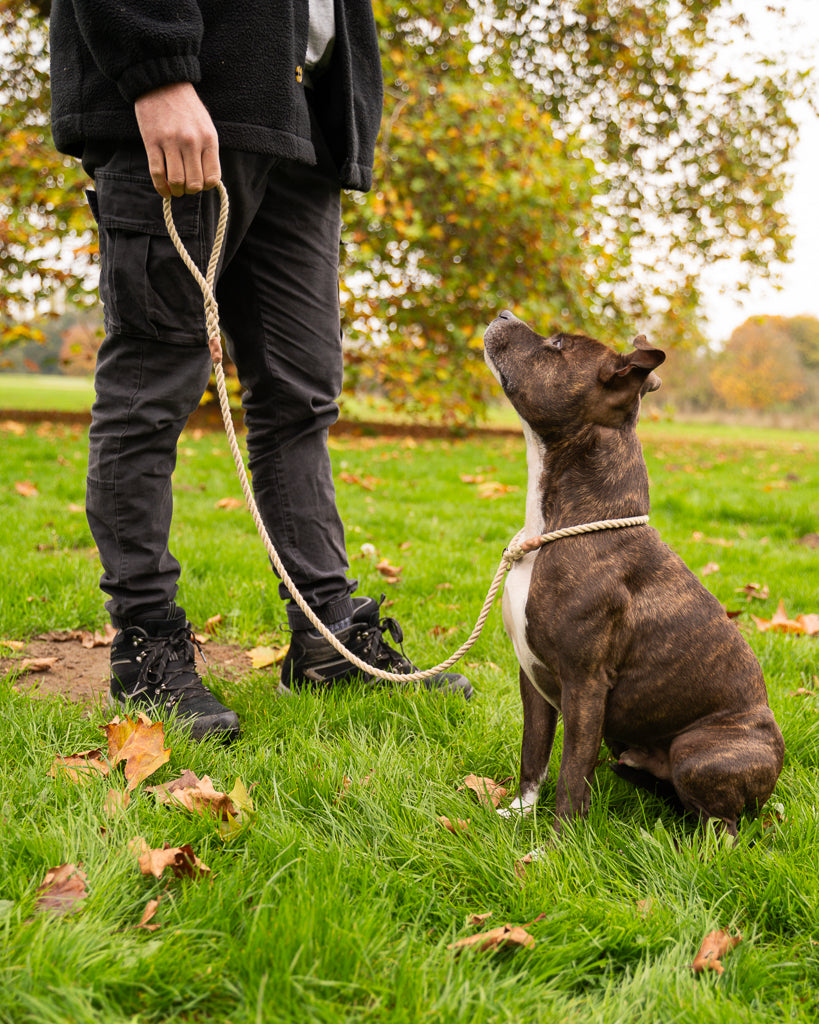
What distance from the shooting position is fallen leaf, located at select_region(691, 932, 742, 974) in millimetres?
1532

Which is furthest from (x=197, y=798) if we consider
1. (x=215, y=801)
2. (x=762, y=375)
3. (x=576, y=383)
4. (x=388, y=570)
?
(x=762, y=375)

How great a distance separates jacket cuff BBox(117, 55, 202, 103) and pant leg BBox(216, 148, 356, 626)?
20.2 inches

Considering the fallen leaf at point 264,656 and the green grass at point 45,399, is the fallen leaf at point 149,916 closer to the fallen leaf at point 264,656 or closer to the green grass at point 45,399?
the fallen leaf at point 264,656

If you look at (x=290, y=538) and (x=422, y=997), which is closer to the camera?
(x=422, y=997)

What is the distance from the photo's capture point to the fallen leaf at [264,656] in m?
3.18

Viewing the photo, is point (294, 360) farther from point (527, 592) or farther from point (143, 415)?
point (527, 592)

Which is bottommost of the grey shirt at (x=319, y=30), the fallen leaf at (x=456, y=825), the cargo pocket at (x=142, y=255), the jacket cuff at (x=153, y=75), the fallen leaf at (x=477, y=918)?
the fallen leaf at (x=477, y=918)

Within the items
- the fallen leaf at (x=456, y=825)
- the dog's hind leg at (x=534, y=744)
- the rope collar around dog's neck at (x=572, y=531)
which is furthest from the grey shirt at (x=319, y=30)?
the fallen leaf at (x=456, y=825)

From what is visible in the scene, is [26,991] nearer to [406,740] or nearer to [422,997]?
[422,997]

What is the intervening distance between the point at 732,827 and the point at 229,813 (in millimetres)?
1243

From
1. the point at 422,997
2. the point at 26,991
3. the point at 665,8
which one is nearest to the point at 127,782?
the point at 26,991

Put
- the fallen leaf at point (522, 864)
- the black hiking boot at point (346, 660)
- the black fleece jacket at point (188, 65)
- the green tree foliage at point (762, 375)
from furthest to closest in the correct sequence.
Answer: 1. the green tree foliage at point (762, 375)
2. the black hiking boot at point (346, 660)
3. the black fleece jacket at point (188, 65)
4. the fallen leaf at point (522, 864)

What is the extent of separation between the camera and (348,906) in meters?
1.53

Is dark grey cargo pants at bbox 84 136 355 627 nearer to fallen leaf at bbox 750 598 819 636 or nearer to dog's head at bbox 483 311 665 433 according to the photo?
dog's head at bbox 483 311 665 433
